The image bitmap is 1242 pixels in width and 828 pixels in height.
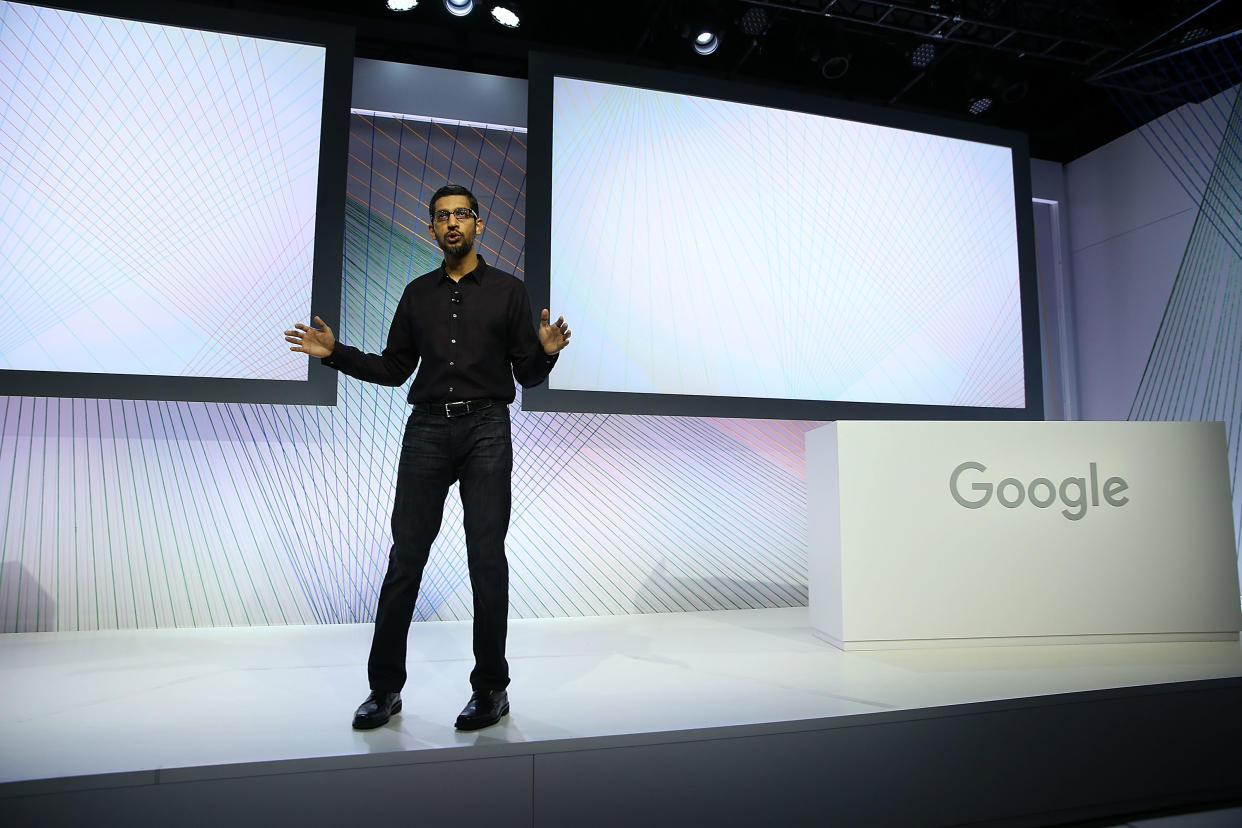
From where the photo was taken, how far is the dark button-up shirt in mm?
2209

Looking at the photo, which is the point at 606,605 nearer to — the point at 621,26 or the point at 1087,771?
the point at 1087,771

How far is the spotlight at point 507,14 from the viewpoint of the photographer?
165 inches

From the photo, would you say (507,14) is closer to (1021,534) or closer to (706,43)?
(706,43)

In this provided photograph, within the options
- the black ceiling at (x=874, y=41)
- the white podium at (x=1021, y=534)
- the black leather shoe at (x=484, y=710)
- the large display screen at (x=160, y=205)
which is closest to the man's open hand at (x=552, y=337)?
the black leather shoe at (x=484, y=710)

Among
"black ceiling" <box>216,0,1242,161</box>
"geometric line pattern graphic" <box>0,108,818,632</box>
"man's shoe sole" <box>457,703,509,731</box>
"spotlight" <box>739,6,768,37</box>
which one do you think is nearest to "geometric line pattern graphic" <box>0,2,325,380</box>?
"geometric line pattern graphic" <box>0,108,818,632</box>

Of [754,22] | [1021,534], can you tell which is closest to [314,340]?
[1021,534]

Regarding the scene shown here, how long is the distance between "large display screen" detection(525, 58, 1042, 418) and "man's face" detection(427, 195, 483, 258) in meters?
1.63

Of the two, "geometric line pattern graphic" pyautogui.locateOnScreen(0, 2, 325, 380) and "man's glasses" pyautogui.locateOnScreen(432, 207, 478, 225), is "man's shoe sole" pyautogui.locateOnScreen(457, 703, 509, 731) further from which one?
"geometric line pattern graphic" pyautogui.locateOnScreen(0, 2, 325, 380)

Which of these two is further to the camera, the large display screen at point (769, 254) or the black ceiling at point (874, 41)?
the black ceiling at point (874, 41)

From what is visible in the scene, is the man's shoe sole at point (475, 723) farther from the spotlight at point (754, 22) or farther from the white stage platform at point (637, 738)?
the spotlight at point (754, 22)

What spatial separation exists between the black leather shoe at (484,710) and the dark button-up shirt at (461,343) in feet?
2.63

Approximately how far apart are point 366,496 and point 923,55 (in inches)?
165

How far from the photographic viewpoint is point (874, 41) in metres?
4.96

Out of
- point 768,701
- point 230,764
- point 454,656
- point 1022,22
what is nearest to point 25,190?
point 454,656
